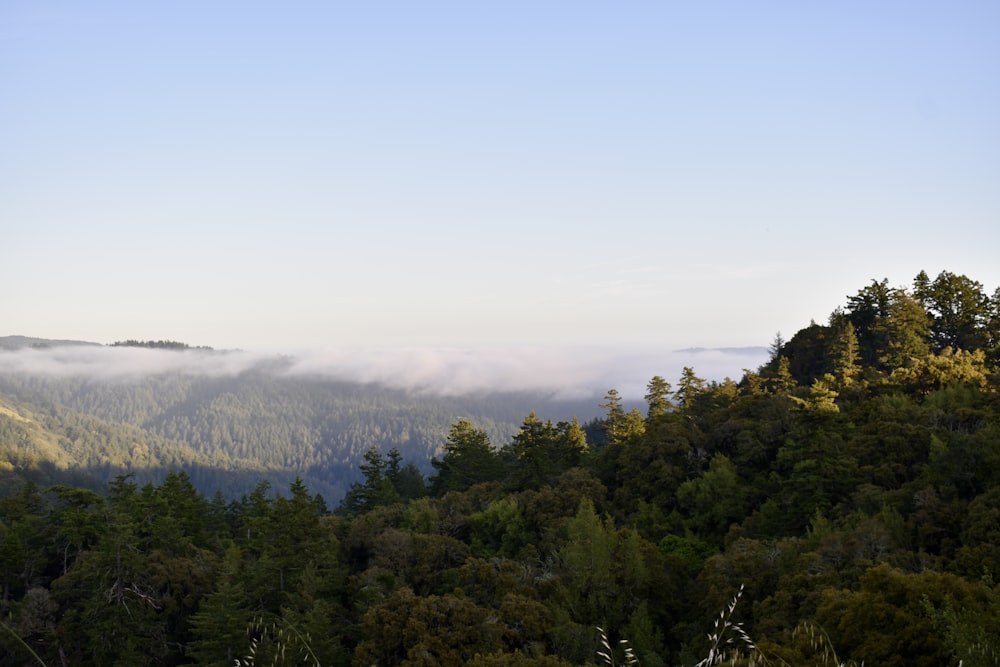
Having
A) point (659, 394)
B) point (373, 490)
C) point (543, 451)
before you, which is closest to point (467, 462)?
point (373, 490)

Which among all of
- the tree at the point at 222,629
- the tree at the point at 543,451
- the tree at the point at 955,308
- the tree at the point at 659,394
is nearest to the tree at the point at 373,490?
the tree at the point at 543,451

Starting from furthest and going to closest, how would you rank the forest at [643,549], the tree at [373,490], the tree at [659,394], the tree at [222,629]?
the tree at [373,490] < the tree at [659,394] < the tree at [222,629] < the forest at [643,549]

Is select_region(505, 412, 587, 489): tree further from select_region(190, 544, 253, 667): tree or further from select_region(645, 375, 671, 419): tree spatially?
select_region(190, 544, 253, 667): tree

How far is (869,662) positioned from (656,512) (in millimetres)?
27927

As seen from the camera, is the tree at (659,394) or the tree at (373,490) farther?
the tree at (373,490)

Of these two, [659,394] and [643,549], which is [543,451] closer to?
[659,394]

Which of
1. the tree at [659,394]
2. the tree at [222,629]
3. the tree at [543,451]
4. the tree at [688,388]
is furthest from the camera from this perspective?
the tree at [659,394]

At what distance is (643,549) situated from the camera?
35594 mm

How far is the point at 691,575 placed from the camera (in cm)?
3744

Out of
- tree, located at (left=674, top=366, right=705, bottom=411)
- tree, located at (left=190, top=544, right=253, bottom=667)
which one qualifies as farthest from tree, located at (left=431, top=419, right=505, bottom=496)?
tree, located at (left=190, top=544, right=253, bottom=667)

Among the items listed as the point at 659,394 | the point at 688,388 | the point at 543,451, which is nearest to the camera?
the point at 543,451

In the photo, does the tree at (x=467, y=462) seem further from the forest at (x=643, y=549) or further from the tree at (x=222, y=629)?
the tree at (x=222, y=629)

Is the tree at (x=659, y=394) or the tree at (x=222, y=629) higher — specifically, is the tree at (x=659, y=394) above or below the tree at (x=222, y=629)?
above

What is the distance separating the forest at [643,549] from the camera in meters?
25.4
